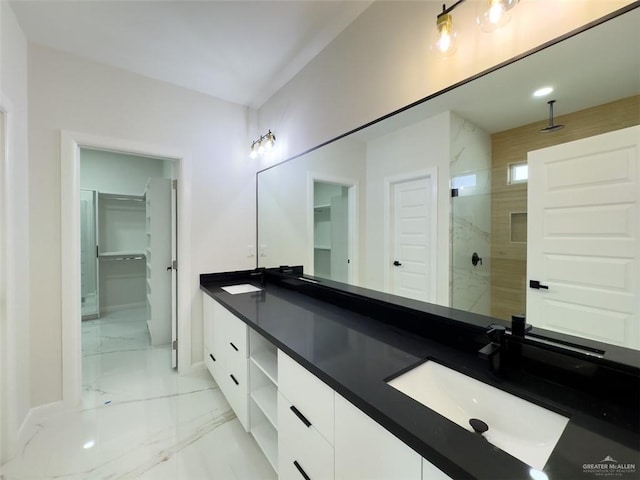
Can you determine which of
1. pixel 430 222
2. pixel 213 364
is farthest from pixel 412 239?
pixel 213 364

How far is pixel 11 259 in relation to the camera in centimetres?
156

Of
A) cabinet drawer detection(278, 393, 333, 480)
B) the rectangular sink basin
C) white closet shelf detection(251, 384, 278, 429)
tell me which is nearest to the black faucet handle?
cabinet drawer detection(278, 393, 333, 480)

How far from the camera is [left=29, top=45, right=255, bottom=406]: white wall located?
1.87 m

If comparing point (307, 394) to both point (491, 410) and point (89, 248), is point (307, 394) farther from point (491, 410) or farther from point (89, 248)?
point (89, 248)

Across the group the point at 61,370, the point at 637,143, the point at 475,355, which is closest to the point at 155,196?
the point at 61,370

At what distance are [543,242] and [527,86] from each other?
22.6 inches

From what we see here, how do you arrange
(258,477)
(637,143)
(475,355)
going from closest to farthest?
(637,143) → (475,355) → (258,477)

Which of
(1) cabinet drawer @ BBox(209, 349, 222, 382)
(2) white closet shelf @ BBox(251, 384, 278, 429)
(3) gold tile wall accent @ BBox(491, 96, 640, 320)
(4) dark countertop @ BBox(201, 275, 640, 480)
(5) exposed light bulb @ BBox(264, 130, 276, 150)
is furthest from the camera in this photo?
(5) exposed light bulb @ BBox(264, 130, 276, 150)

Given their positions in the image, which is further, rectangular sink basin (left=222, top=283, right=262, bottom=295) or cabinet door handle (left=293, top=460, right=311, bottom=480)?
rectangular sink basin (left=222, top=283, right=262, bottom=295)

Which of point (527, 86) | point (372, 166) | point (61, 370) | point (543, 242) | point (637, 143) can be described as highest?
point (527, 86)

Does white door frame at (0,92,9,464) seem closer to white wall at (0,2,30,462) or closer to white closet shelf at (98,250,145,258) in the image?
white wall at (0,2,30,462)

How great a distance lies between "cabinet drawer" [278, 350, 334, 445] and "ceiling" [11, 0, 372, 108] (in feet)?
6.39

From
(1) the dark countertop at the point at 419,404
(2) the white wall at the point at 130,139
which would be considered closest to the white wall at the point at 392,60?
(2) the white wall at the point at 130,139

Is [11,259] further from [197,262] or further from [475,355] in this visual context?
[475,355]
